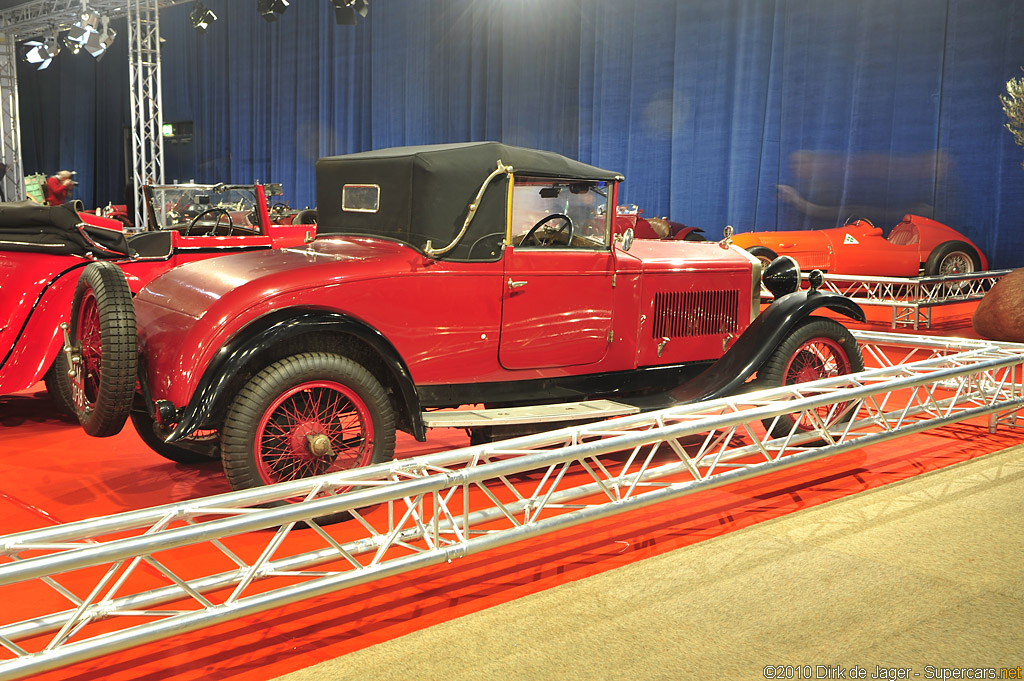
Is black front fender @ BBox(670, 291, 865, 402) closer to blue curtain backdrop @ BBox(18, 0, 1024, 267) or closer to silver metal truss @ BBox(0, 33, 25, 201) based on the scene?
blue curtain backdrop @ BBox(18, 0, 1024, 267)

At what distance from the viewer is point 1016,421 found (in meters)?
4.70

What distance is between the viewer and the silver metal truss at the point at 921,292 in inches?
309

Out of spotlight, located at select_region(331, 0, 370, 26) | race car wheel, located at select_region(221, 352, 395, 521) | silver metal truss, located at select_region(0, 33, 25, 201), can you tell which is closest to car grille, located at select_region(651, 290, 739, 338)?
race car wheel, located at select_region(221, 352, 395, 521)

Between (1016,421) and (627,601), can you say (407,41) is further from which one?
(627,601)

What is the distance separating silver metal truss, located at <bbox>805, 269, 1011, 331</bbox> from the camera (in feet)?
25.8

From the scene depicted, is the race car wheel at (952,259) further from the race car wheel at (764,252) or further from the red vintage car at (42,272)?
the red vintage car at (42,272)

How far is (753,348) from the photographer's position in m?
4.18

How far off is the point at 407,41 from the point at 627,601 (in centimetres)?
1507

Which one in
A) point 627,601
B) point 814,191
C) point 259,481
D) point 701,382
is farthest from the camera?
point 814,191

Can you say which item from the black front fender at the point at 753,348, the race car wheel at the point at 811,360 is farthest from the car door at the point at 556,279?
the race car wheel at the point at 811,360

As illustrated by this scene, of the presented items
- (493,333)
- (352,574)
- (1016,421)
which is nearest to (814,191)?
(1016,421)

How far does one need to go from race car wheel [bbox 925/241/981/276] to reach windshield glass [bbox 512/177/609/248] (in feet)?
20.6

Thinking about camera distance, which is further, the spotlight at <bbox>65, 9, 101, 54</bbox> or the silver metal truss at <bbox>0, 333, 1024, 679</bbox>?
the spotlight at <bbox>65, 9, 101, 54</bbox>

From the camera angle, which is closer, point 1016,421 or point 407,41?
point 1016,421
